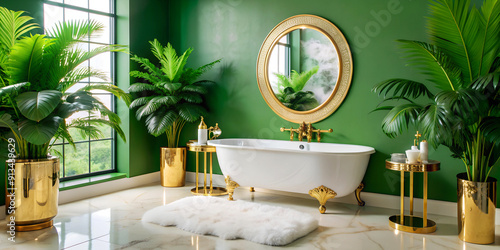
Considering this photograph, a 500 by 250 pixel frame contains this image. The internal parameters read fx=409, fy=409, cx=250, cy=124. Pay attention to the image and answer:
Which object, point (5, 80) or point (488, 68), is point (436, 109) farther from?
point (5, 80)

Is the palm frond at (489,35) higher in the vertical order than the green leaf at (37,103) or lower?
higher

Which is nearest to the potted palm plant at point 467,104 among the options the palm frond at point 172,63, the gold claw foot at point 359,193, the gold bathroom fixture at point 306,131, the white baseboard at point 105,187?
the gold claw foot at point 359,193

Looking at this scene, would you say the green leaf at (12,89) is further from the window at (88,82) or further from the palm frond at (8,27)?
the window at (88,82)

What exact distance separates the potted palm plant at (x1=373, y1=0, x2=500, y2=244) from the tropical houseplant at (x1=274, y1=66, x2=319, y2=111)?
1.44 metres

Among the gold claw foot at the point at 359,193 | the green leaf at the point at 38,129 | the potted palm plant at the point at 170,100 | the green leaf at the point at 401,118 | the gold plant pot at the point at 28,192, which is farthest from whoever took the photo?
the potted palm plant at the point at 170,100

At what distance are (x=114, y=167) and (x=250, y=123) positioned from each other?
1.88m

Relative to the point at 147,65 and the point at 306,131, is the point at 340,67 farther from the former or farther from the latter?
the point at 147,65

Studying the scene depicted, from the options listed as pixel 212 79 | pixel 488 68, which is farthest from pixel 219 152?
pixel 488 68

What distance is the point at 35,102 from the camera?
301 centimetres

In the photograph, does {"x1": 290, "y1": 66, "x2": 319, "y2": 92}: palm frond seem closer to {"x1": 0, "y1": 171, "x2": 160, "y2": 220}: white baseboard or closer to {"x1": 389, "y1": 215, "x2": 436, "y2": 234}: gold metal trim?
{"x1": 389, "y1": 215, "x2": 436, "y2": 234}: gold metal trim

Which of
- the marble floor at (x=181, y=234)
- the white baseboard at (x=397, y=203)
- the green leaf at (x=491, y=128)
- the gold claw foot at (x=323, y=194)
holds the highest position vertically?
the green leaf at (x=491, y=128)

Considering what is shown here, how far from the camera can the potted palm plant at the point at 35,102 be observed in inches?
122

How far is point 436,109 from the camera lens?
9.34 ft

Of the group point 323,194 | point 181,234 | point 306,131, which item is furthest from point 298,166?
point 181,234
